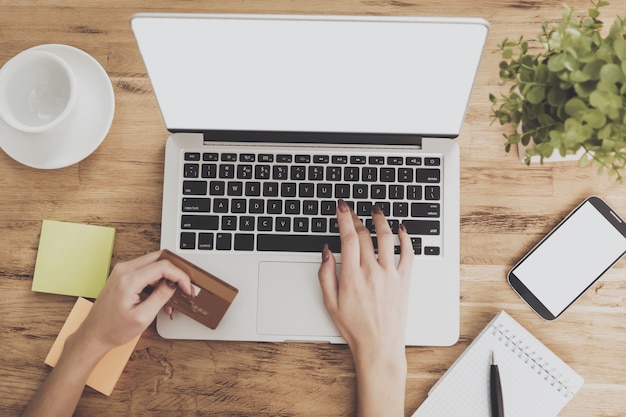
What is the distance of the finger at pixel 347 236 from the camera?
82 cm

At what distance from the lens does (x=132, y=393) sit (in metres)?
0.87

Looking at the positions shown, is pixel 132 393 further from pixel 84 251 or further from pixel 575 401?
pixel 575 401

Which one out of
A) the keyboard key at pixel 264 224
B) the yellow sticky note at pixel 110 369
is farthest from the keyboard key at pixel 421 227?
the yellow sticky note at pixel 110 369

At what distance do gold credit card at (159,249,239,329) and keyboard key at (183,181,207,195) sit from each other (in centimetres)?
10

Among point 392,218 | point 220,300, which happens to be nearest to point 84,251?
point 220,300

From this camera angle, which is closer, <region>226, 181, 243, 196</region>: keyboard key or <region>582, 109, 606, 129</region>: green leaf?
<region>582, 109, 606, 129</region>: green leaf

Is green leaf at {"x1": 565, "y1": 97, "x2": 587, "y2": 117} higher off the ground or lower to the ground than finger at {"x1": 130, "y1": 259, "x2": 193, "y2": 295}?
higher

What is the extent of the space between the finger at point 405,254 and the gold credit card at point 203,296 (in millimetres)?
251

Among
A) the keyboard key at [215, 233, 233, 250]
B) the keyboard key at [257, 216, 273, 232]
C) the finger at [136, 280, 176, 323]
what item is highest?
the keyboard key at [257, 216, 273, 232]

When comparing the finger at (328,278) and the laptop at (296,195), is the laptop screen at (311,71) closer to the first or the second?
the laptop at (296,195)

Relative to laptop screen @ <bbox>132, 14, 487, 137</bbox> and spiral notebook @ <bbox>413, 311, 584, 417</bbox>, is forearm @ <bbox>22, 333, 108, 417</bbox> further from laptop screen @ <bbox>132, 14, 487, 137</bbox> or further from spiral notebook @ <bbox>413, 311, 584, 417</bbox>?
spiral notebook @ <bbox>413, 311, 584, 417</bbox>

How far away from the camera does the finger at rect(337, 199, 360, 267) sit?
32.3 inches

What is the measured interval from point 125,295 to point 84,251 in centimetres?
15

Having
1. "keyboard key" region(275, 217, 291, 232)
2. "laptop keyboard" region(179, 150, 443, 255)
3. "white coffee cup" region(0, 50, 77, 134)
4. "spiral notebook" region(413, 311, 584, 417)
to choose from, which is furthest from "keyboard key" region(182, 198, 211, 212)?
"spiral notebook" region(413, 311, 584, 417)
